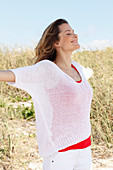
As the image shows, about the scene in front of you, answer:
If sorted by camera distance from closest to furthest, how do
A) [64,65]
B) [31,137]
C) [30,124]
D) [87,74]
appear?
1. [64,65]
2. [87,74]
3. [31,137]
4. [30,124]

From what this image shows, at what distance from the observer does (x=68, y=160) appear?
1389 mm

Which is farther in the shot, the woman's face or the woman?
the woman's face

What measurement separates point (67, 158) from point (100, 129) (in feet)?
6.16

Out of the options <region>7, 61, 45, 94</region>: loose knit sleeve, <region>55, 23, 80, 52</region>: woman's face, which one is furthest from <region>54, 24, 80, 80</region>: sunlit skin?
<region>7, 61, 45, 94</region>: loose knit sleeve

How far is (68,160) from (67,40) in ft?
2.36

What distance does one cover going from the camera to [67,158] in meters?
1.38

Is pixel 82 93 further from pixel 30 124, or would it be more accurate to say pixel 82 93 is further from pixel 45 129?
pixel 30 124

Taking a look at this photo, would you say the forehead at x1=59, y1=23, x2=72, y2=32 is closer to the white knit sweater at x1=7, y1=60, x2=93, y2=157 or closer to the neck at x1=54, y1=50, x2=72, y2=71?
the neck at x1=54, y1=50, x2=72, y2=71

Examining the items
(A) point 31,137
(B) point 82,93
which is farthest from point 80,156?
(A) point 31,137

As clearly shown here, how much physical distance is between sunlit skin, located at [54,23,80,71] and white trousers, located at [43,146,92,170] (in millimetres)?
522

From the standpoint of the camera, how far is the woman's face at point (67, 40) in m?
1.57

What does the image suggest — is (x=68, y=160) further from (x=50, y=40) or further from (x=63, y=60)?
(x=50, y=40)

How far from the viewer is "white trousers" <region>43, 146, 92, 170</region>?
4.49 ft

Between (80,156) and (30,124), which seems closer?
(80,156)
